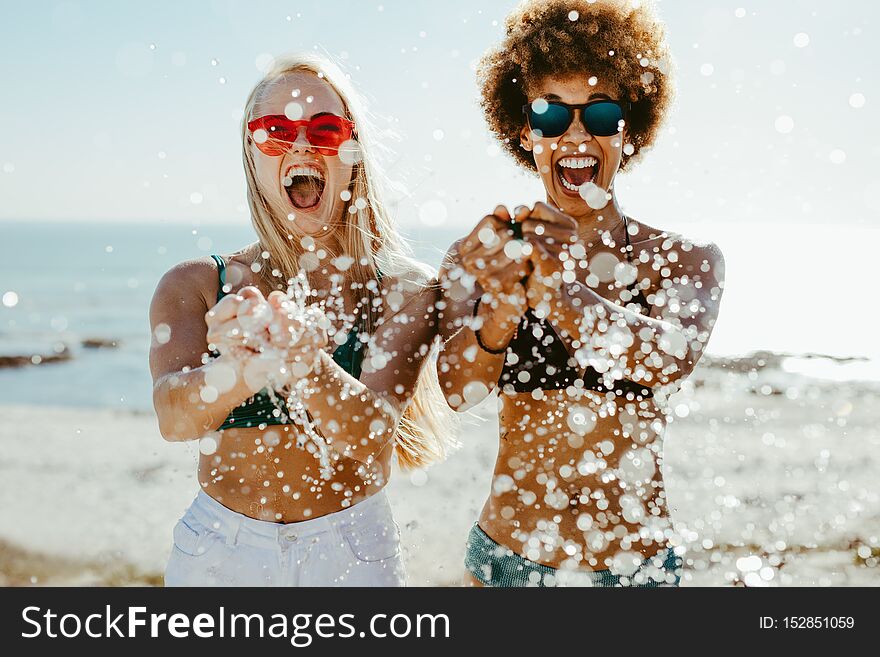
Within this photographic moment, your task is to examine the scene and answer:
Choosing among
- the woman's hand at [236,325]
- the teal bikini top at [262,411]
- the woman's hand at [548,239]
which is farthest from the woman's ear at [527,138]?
the woman's hand at [236,325]

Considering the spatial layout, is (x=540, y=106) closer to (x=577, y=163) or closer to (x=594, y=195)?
(x=577, y=163)

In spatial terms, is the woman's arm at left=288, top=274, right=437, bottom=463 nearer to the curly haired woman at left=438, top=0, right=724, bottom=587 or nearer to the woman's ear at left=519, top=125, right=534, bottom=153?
the curly haired woman at left=438, top=0, right=724, bottom=587

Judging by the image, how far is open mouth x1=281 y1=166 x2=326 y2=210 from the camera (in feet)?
10.1

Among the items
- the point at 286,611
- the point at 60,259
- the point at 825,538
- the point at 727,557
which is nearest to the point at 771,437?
the point at 825,538

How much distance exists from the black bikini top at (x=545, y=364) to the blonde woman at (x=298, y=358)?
339 mm

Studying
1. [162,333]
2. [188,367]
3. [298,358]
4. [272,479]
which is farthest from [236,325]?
[272,479]

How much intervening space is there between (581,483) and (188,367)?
1496 mm

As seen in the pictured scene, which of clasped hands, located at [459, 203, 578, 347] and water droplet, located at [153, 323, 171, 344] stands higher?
clasped hands, located at [459, 203, 578, 347]

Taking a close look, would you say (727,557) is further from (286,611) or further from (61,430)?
(61,430)

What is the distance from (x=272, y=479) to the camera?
2838mm

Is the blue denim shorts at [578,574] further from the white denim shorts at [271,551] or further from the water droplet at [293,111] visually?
the water droplet at [293,111]

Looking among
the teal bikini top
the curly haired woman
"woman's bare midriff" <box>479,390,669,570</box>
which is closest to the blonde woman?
the teal bikini top

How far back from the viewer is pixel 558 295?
2691 mm

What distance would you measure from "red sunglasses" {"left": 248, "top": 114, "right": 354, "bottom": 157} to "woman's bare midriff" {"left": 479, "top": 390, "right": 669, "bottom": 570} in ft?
3.87
